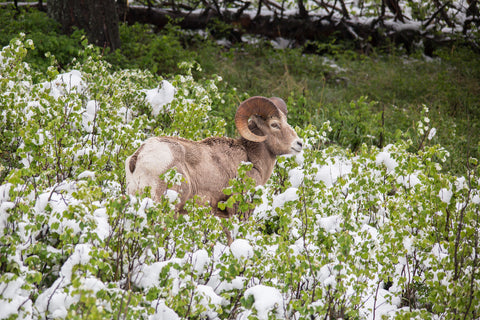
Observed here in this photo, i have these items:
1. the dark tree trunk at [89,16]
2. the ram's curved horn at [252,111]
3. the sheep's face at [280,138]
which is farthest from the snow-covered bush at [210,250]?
the dark tree trunk at [89,16]

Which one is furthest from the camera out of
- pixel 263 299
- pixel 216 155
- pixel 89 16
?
pixel 89 16

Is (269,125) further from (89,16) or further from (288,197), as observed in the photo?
(89,16)

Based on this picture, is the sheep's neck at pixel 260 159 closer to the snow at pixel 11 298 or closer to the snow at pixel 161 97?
the snow at pixel 161 97

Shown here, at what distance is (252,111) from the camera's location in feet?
18.5

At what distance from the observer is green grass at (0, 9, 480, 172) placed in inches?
388

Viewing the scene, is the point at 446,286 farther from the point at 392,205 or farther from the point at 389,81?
the point at 389,81

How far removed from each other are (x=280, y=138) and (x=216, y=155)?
0.83 meters

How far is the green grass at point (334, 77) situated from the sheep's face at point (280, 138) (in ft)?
9.96

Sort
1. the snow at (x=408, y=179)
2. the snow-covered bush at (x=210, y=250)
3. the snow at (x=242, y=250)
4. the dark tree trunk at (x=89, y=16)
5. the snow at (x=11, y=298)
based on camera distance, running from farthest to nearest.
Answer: the dark tree trunk at (x=89, y=16)
the snow at (x=408, y=179)
the snow at (x=242, y=250)
the snow-covered bush at (x=210, y=250)
the snow at (x=11, y=298)

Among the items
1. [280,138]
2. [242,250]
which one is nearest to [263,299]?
[242,250]

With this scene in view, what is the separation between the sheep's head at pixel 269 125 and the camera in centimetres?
558

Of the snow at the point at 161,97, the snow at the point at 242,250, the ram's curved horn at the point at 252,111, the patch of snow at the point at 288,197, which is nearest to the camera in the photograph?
the snow at the point at 242,250

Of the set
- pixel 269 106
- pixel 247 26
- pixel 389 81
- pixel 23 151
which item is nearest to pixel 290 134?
pixel 269 106

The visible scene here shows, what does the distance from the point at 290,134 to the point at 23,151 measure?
2.81 m
